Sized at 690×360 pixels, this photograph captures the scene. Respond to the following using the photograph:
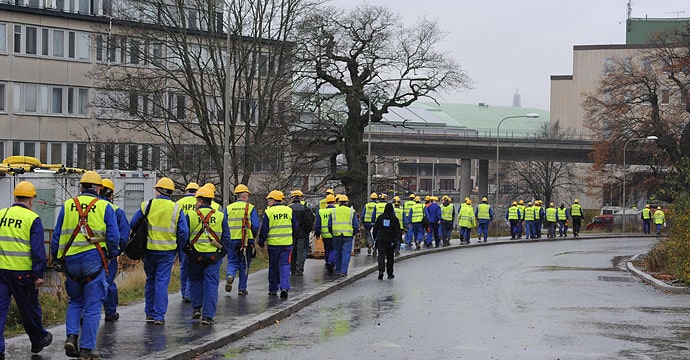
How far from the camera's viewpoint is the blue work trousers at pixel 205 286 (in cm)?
1317

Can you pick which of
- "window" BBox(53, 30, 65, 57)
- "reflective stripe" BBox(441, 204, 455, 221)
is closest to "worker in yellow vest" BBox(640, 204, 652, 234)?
"reflective stripe" BBox(441, 204, 455, 221)

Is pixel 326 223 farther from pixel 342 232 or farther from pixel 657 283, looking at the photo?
pixel 657 283

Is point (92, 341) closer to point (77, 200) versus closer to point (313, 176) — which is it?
point (77, 200)

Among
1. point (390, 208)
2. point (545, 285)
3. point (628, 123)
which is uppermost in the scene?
point (628, 123)

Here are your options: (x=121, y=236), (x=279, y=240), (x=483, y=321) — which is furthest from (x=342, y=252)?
(x=121, y=236)

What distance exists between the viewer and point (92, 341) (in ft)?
33.1

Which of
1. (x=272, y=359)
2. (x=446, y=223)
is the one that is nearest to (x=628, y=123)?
(x=446, y=223)

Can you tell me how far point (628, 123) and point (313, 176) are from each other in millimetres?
23626

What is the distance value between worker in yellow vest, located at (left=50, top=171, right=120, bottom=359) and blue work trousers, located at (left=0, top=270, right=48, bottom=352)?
0.32m

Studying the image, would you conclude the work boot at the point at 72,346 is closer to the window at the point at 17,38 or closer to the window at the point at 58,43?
the window at the point at 17,38

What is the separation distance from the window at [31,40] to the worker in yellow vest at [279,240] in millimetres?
37803

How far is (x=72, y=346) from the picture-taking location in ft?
32.7

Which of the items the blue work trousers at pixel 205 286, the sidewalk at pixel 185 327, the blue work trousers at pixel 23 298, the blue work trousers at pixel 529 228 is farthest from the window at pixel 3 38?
the blue work trousers at pixel 23 298

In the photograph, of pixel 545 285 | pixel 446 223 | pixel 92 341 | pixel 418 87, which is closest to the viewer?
pixel 92 341
